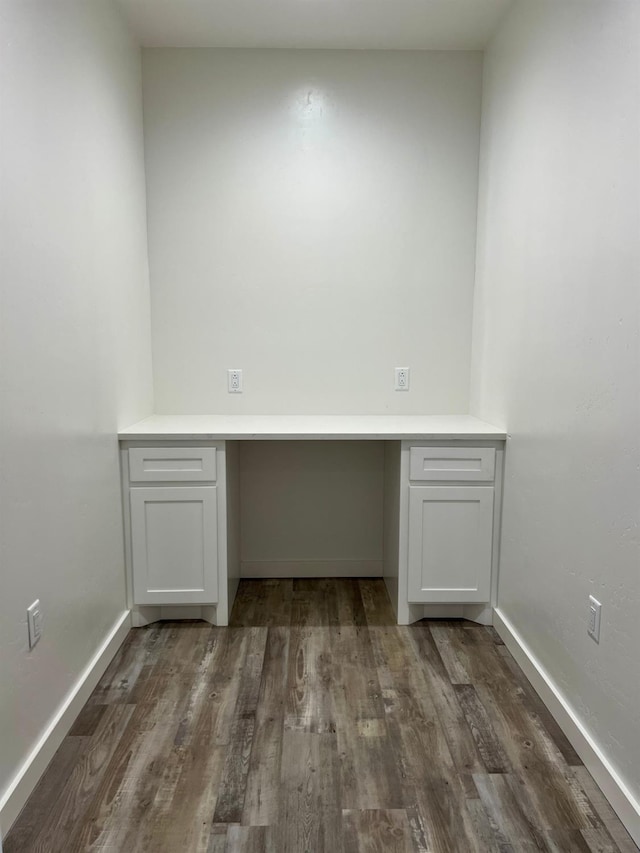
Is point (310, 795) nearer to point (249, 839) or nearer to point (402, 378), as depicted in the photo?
point (249, 839)

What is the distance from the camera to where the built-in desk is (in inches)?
90.5

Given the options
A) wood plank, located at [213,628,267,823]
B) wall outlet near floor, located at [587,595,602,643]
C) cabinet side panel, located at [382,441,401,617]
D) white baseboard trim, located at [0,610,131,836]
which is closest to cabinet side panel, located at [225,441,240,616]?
wood plank, located at [213,628,267,823]

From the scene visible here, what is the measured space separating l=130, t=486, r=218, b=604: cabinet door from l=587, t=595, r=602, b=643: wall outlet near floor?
1.41m

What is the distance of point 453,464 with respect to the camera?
2332mm

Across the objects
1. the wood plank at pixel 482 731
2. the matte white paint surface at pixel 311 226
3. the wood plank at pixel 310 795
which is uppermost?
the matte white paint surface at pixel 311 226

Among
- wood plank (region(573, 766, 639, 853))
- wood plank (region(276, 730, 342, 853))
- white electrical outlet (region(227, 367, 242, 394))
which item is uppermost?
white electrical outlet (region(227, 367, 242, 394))

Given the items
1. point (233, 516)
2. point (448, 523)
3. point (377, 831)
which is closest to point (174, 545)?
point (233, 516)

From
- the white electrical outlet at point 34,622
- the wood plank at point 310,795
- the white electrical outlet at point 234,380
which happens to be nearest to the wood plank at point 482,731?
the wood plank at point 310,795

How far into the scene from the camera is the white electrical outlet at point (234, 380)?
9.11 feet

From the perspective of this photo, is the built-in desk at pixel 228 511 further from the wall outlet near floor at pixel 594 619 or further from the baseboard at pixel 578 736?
the wall outlet near floor at pixel 594 619

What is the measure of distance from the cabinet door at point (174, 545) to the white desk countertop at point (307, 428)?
0.23m

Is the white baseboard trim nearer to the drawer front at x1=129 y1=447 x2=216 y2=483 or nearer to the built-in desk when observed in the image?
the built-in desk

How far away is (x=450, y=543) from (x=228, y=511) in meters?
0.95

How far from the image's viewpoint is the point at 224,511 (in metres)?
2.35
